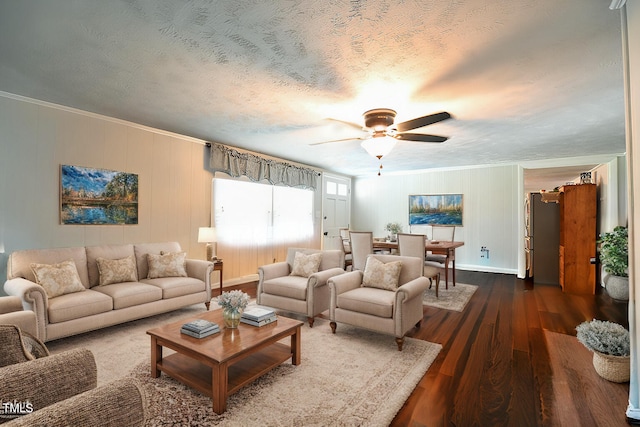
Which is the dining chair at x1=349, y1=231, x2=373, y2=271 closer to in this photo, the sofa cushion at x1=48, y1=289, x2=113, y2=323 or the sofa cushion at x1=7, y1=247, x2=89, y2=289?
the sofa cushion at x1=48, y1=289, x2=113, y2=323

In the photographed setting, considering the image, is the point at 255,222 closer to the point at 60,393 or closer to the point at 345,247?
the point at 345,247

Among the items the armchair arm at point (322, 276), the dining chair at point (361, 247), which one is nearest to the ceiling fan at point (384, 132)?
the armchair arm at point (322, 276)

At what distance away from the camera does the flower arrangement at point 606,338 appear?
2.36 meters

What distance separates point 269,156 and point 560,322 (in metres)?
5.27

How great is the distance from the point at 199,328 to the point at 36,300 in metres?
1.59

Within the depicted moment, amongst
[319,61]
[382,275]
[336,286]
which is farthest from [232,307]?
[319,61]

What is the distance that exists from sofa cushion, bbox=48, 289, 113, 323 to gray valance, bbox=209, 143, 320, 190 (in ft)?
8.70

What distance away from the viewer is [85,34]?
215cm

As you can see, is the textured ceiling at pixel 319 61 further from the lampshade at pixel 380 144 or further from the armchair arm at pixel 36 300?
the armchair arm at pixel 36 300

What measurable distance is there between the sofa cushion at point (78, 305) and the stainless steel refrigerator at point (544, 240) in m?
7.11

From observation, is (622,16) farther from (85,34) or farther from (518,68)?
(85,34)

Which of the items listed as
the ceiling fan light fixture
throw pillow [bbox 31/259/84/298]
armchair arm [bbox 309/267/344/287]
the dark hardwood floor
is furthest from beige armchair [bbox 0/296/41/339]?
the ceiling fan light fixture

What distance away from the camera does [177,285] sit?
3740 millimetres

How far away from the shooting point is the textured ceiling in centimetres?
191
